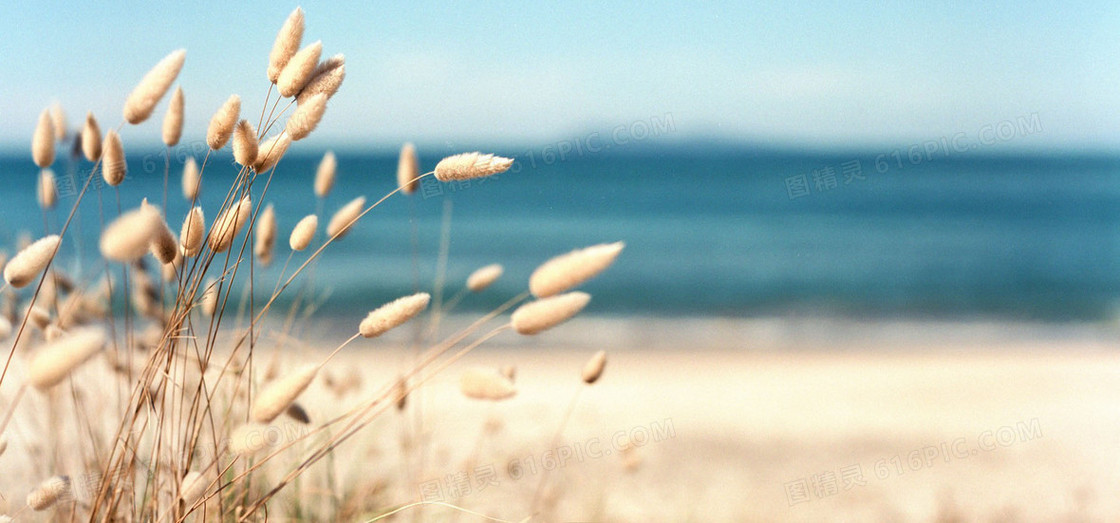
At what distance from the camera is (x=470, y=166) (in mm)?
879

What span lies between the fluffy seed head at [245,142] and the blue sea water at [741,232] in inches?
49.5

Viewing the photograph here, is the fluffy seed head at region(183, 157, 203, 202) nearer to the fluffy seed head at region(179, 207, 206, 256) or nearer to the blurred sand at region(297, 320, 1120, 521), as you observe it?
the fluffy seed head at region(179, 207, 206, 256)

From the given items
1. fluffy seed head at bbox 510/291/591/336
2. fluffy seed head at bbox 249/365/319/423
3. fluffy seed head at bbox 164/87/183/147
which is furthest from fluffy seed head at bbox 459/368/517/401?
fluffy seed head at bbox 164/87/183/147

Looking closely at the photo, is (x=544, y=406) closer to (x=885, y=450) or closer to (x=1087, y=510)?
(x=885, y=450)

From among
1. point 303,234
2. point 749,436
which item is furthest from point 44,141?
point 749,436

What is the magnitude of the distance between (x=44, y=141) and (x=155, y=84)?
0.52 meters

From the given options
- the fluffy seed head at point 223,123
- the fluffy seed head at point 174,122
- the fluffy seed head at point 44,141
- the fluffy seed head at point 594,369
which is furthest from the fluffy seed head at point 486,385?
the fluffy seed head at point 44,141

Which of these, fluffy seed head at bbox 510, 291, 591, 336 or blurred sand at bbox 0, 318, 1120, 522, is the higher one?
fluffy seed head at bbox 510, 291, 591, 336

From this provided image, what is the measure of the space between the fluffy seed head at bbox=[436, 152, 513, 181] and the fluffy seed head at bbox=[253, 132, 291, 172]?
0.20 metres

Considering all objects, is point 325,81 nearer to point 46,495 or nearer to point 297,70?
point 297,70

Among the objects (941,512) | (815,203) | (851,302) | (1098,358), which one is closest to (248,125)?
(941,512)

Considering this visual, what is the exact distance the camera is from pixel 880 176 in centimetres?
2436

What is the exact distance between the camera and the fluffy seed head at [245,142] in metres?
0.89

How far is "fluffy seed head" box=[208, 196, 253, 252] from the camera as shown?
949 millimetres
